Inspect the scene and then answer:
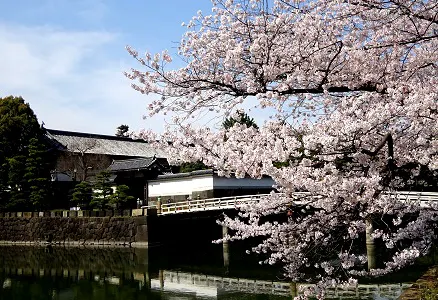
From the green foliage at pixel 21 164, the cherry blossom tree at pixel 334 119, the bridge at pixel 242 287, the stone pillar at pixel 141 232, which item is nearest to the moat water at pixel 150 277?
the bridge at pixel 242 287

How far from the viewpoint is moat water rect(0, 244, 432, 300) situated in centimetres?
1101

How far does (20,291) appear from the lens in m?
12.6

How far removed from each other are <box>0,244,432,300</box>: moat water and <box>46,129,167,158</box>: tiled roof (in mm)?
12072

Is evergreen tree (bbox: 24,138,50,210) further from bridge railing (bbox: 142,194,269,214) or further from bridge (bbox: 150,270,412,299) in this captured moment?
bridge (bbox: 150,270,412,299)

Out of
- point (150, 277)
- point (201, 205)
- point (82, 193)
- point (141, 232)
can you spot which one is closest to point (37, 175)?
point (82, 193)

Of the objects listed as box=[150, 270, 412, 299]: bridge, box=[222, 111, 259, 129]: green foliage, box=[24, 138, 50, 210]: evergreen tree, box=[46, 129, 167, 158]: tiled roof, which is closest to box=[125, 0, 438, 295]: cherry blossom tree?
box=[222, 111, 259, 129]: green foliage

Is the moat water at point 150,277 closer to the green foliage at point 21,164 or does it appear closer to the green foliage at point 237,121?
the green foliage at point 21,164

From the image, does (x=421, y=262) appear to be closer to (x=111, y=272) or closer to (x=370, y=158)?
(x=111, y=272)

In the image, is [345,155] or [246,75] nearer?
[345,155]

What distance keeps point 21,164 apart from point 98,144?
989cm

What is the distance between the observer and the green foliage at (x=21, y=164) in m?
22.8

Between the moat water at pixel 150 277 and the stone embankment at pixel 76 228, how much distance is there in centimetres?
94

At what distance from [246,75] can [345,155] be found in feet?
4.41

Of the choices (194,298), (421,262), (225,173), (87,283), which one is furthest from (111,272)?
(225,173)
